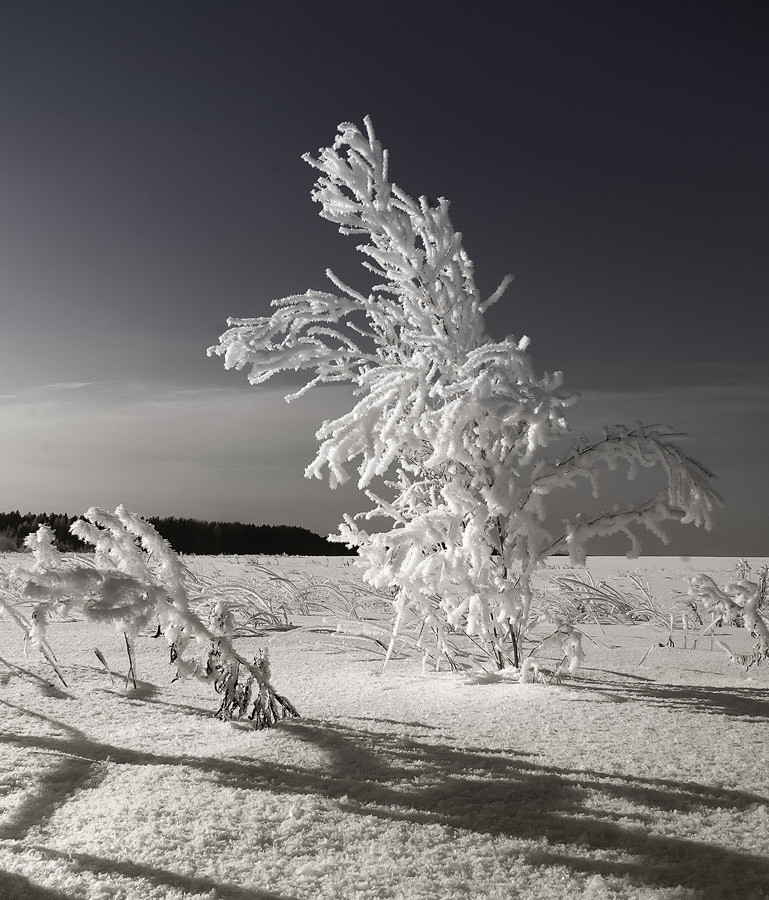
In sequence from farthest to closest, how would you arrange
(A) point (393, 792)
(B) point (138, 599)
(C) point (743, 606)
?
1. (C) point (743, 606)
2. (B) point (138, 599)
3. (A) point (393, 792)

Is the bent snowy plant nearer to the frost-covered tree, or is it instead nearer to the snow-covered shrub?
the frost-covered tree

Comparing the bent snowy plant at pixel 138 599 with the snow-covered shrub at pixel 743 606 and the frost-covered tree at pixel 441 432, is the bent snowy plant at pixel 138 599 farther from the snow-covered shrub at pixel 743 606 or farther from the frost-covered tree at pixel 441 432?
the snow-covered shrub at pixel 743 606

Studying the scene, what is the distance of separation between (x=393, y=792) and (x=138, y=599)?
100cm

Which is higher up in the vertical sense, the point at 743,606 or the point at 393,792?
the point at 743,606

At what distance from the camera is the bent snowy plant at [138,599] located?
235 centimetres

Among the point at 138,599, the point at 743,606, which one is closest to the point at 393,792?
the point at 138,599

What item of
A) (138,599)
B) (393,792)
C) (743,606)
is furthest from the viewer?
(743,606)

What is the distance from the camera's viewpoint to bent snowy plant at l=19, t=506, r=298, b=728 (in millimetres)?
2346

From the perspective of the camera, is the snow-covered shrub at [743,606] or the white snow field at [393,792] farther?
the snow-covered shrub at [743,606]

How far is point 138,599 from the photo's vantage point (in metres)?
2.45

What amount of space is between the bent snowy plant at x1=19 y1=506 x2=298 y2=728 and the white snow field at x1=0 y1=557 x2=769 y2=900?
214mm

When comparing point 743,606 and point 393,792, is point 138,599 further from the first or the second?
point 743,606

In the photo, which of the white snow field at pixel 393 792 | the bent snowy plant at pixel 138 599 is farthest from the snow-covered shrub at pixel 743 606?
the bent snowy plant at pixel 138 599

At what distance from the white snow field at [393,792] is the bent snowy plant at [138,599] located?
0.21 metres
